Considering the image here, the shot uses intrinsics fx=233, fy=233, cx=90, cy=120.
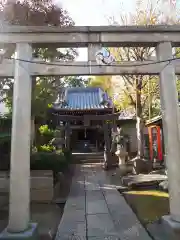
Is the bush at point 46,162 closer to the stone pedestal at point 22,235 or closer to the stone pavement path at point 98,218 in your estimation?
the stone pavement path at point 98,218

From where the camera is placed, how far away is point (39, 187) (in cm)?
797

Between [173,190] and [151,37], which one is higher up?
[151,37]

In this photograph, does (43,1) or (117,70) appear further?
(43,1)

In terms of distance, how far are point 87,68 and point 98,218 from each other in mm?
3811

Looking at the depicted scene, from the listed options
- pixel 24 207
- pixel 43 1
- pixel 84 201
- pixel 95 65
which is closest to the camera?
pixel 24 207

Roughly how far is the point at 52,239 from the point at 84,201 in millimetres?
2953

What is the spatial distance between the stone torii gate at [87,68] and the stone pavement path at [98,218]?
36.2 inches

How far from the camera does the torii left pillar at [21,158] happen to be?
436cm

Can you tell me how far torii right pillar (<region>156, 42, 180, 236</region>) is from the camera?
455 cm

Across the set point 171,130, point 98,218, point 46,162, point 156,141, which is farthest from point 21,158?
point 156,141

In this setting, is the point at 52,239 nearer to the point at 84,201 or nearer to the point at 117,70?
the point at 84,201

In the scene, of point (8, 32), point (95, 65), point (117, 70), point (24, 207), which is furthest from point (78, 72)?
point (24, 207)

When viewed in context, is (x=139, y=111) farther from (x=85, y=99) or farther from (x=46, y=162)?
(x=85, y=99)

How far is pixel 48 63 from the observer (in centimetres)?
489
